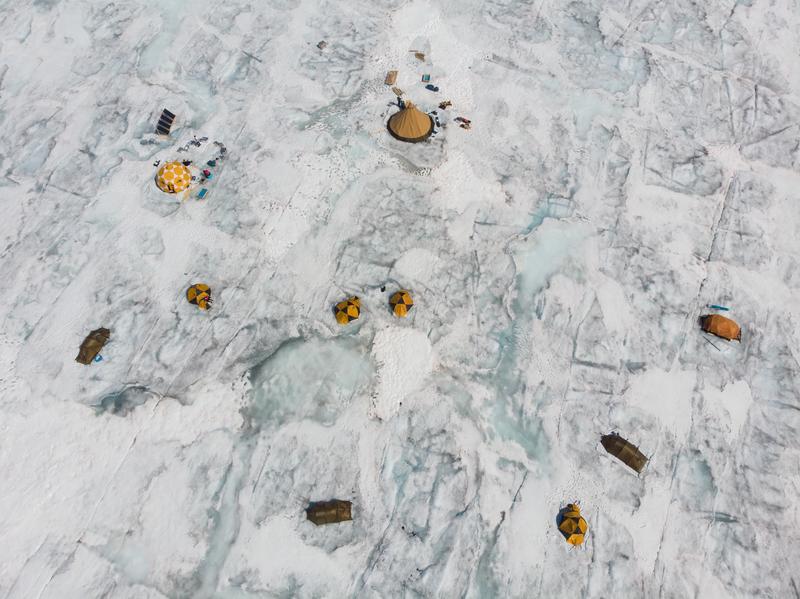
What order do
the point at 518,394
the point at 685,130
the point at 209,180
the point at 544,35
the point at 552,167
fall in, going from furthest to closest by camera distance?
the point at 544,35, the point at 685,130, the point at 552,167, the point at 209,180, the point at 518,394

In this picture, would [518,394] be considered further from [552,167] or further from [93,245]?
[93,245]

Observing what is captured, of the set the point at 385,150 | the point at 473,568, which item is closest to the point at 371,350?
the point at 473,568

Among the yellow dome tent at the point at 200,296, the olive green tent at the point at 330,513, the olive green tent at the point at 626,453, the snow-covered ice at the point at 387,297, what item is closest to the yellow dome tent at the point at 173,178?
the snow-covered ice at the point at 387,297

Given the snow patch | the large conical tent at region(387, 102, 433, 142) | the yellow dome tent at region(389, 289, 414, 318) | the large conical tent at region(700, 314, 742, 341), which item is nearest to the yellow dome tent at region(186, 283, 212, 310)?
the snow patch

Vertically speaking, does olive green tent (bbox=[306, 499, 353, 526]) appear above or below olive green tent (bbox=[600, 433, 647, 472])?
below

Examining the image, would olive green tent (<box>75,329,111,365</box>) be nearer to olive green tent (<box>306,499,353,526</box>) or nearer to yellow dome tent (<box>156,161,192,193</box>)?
yellow dome tent (<box>156,161,192,193</box>)

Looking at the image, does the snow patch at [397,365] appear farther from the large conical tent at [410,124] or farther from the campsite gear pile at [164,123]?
the campsite gear pile at [164,123]
